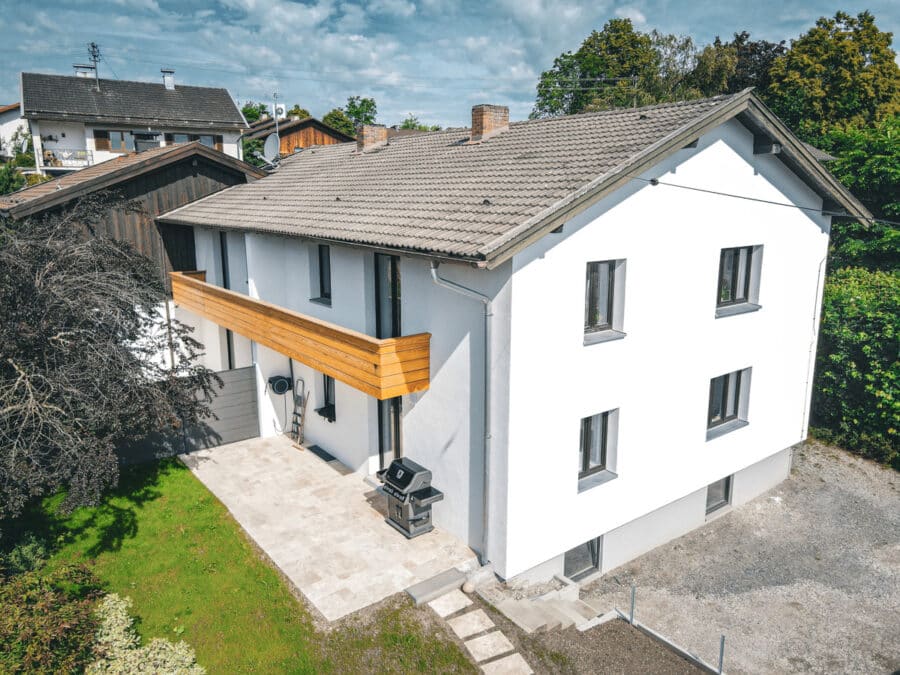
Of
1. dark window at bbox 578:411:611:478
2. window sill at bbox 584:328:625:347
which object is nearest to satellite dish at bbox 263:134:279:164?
window sill at bbox 584:328:625:347

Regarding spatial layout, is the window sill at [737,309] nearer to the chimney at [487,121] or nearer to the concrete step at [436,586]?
the chimney at [487,121]

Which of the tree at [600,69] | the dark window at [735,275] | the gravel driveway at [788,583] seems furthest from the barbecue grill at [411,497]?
the tree at [600,69]

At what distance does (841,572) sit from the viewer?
12680 mm

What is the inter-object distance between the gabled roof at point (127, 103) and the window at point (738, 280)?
132 feet

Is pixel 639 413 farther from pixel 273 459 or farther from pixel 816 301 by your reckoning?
pixel 273 459

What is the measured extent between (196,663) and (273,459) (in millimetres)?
6433

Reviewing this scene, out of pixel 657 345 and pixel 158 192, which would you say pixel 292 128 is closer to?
pixel 158 192

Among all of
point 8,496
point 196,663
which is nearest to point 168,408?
point 8,496

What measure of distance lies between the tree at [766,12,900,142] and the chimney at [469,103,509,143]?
2369 centimetres

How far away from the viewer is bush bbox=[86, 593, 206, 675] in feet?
27.0

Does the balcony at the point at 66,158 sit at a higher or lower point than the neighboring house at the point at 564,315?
higher

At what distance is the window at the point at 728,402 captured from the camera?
13662mm

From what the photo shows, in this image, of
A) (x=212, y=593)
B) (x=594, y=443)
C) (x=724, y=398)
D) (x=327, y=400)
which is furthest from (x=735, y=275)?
(x=212, y=593)

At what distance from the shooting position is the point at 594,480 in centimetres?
1134
